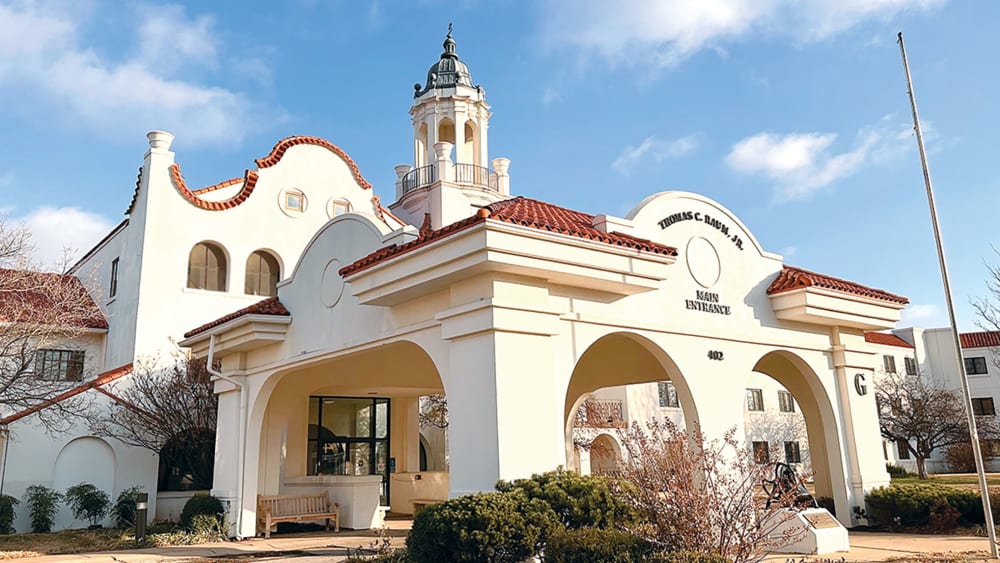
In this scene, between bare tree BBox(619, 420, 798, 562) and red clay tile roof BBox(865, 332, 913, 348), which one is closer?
bare tree BBox(619, 420, 798, 562)

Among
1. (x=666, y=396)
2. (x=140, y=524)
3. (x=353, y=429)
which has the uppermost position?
(x=666, y=396)

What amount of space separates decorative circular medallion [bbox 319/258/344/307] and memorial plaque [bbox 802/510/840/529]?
8282mm

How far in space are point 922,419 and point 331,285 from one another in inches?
1583

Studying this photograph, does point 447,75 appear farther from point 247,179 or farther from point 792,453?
point 792,453

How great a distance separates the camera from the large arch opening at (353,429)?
16.6 m

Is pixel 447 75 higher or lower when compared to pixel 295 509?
higher

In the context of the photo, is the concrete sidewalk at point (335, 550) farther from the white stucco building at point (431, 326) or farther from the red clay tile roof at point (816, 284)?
the red clay tile roof at point (816, 284)

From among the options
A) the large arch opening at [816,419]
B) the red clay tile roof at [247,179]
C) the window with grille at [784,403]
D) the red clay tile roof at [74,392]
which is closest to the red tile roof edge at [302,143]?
the red clay tile roof at [247,179]

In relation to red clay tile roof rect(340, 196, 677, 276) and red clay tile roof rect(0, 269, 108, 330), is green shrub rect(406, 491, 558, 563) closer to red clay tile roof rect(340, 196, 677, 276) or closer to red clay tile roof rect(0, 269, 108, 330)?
red clay tile roof rect(340, 196, 677, 276)

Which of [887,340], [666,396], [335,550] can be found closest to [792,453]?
[666,396]

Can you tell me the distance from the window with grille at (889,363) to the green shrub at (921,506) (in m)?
38.6

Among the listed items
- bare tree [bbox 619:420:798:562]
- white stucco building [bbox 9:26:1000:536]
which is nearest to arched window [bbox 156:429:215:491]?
white stucco building [bbox 9:26:1000:536]

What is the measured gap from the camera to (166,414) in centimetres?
2102

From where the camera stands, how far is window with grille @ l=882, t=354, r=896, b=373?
164 feet
